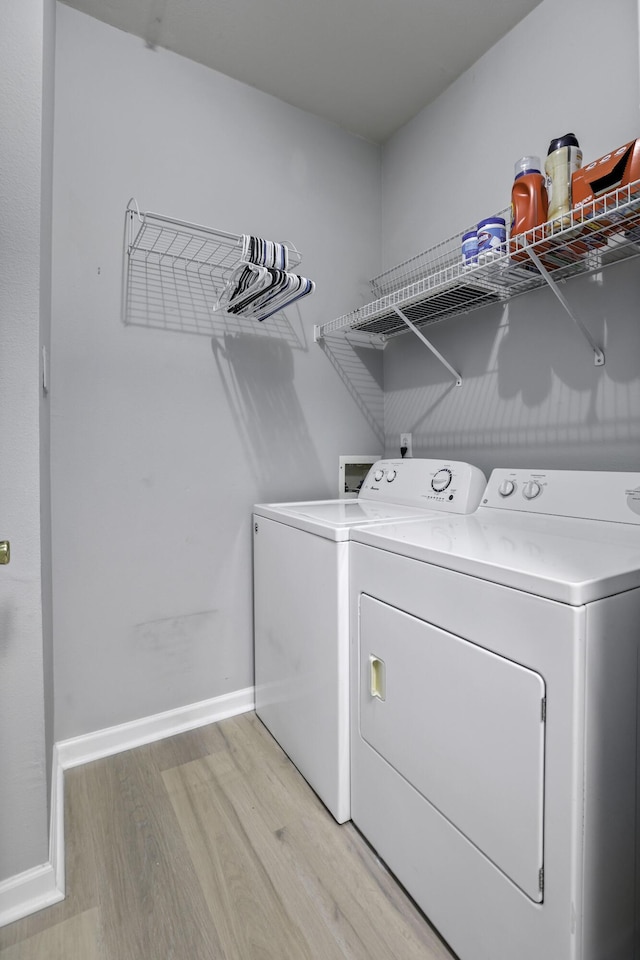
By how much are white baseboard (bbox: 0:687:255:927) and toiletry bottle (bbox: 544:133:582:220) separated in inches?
78.7

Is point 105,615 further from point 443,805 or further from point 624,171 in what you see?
point 624,171

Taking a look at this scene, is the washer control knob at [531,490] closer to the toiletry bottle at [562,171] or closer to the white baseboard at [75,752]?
the toiletry bottle at [562,171]

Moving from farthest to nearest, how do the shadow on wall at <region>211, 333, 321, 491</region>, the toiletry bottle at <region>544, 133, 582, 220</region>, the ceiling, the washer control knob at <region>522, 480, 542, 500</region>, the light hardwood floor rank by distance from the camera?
1. the shadow on wall at <region>211, 333, 321, 491</region>
2. the ceiling
3. the washer control knob at <region>522, 480, 542, 500</region>
4. the toiletry bottle at <region>544, 133, 582, 220</region>
5. the light hardwood floor

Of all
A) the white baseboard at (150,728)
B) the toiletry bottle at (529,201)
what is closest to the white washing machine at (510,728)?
the toiletry bottle at (529,201)

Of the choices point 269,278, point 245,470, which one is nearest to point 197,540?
point 245,470

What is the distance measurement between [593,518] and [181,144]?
196 centimetres

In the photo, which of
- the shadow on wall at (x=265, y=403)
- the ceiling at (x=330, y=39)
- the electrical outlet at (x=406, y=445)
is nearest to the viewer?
the ceiling at (x=330, y=39)

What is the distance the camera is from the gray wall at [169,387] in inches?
63.3

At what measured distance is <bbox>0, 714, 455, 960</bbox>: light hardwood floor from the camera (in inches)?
40.7

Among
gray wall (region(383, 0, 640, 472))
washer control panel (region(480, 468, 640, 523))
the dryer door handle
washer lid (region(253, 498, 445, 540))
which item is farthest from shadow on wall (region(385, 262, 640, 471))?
the dryer door handle

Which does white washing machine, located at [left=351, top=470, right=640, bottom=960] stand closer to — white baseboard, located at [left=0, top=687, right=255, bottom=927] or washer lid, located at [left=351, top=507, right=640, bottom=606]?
washer lid, located at [left=351, top=507, right=640, bottom=606]

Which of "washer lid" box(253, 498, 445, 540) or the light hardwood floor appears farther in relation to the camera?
"washer lid" box(253, 498, 445, 540)

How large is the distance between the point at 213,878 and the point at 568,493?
4.63 feet

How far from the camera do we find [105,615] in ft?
5.52
